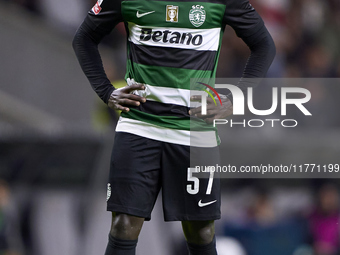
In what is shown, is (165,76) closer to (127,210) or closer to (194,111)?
(194,111)

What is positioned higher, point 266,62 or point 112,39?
point 112,39

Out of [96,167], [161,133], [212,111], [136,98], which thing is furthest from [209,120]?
[96,167]

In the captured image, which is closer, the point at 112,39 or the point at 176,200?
the point at 176,200

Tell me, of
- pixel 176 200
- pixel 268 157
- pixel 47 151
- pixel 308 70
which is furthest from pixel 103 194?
pixel 308 70

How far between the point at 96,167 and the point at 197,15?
3457 mm

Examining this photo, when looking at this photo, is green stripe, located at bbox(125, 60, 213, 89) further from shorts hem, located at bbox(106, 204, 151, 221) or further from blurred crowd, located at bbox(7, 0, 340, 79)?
blurred crowd, located at bbox(7, 0, 340, 79)

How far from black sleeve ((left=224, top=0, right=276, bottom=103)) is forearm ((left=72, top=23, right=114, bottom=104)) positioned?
73 cm

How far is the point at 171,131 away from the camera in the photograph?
124 inches

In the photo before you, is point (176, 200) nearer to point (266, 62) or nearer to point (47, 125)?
point (266, 62)

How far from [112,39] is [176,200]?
563cm

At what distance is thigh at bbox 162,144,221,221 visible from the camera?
10.4 feet

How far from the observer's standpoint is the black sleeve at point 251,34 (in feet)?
10.6

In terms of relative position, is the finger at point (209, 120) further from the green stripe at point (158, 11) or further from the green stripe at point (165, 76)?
the green stripe at point (158, 11)

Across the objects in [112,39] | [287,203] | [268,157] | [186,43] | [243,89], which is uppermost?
[112,39]
